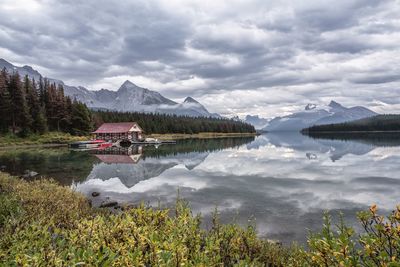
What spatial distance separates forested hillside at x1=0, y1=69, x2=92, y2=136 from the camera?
8675cm

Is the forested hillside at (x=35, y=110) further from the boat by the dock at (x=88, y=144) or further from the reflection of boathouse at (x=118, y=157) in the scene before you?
the reflection of boathouse at (x=118, y=157)

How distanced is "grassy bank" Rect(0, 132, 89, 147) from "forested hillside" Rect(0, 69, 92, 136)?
248 centimetres

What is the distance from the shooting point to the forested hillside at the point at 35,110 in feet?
285

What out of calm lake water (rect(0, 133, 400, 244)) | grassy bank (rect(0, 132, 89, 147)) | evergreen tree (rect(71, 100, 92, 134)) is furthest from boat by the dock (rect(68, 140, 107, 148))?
calm lake water (rect(0, 133, 400, 244))

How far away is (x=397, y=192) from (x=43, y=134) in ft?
312

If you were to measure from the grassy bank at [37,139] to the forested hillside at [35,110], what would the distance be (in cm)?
248

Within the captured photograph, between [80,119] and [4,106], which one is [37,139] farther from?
[80,119]

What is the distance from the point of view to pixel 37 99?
3821 inches

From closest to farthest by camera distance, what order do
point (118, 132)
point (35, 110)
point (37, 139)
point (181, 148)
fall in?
point (181, 148), point (37, 139), point (35, 110), point (118, 132)

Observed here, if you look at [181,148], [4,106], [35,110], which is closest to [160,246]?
[181,148]

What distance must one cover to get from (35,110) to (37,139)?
1139cm

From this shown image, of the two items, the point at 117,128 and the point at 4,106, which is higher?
the point at 4,106

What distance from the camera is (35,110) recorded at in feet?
307

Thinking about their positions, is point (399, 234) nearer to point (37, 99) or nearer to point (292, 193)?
point (292, 193)
